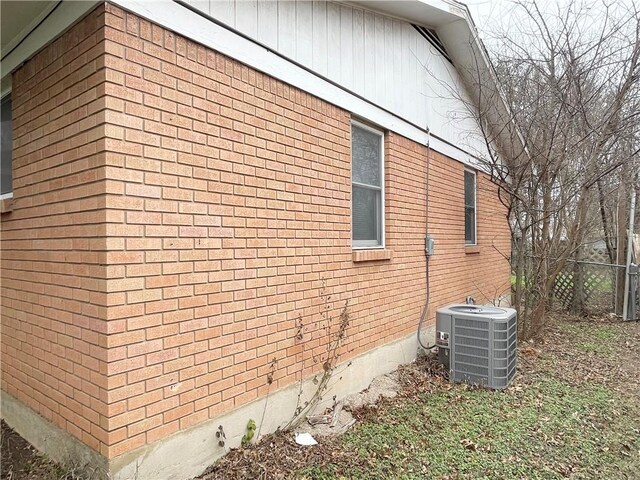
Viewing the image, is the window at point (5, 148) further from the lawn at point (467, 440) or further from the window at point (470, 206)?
the window at point (470, 206)

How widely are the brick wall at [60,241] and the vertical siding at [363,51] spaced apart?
1.08 metres

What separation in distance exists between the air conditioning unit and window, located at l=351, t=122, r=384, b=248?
4.52 feet

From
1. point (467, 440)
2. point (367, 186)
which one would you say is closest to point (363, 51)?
point (367, 186)

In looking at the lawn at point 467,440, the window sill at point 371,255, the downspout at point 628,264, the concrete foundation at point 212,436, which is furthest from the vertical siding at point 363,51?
the downspout at point 628,264

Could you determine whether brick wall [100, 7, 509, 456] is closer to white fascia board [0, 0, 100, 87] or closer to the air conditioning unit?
white fascia board [0, 0, 100, 87]

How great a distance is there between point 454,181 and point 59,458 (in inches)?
254

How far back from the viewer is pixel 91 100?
2.56 metres

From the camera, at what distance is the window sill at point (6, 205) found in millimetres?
3477

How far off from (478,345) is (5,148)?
5.29 meters

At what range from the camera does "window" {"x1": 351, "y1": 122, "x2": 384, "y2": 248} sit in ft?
16.0

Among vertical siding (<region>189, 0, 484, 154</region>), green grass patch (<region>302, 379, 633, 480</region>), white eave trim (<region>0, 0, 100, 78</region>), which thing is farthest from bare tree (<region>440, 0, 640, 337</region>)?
white eave trim (<region>0, 0, 100, 78</region>)

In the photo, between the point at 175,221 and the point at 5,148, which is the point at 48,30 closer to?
the point at 5,148

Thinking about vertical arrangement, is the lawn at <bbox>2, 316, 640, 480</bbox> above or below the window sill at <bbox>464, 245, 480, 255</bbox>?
below

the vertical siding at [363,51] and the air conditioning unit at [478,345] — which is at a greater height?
the vertical siding at [363,51]
